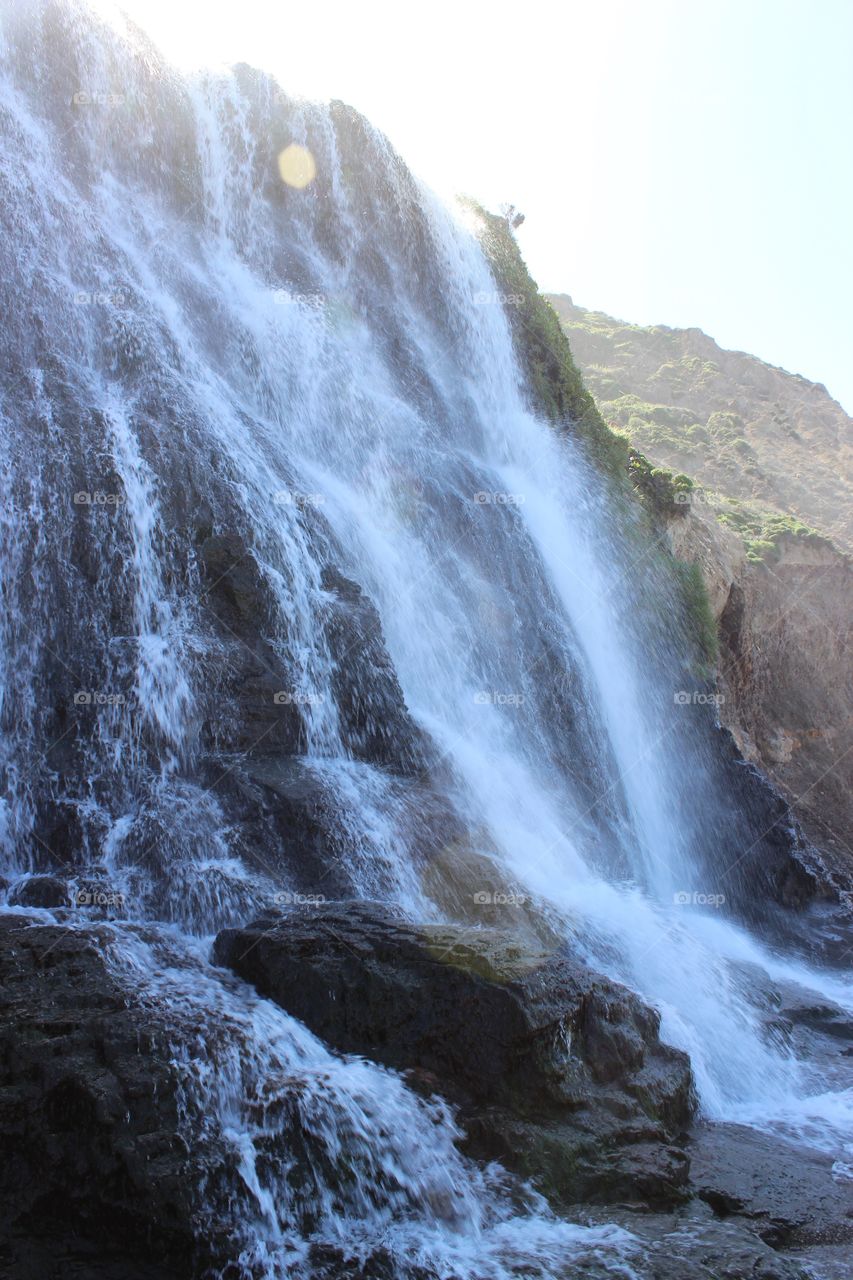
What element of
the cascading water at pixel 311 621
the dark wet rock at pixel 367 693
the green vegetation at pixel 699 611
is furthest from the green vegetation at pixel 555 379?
the dark wet rock at pixel 367 693

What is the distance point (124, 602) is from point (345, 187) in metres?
12.4

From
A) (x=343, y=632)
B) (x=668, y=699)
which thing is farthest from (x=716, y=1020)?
(x=668, y=699)

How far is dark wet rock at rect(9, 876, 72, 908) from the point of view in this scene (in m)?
7.95

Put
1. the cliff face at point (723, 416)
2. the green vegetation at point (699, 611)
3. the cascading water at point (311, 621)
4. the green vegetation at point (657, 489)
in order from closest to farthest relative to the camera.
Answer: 1. the cascading water at point (311, 621)
2. the green vegetation at point (699, 611)
3. the green vegetation at point (657, 489)
4. the cliff face at point (723, 416)

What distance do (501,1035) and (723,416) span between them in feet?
149

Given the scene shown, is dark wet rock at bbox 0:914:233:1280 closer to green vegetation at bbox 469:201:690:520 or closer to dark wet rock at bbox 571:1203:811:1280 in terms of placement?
dark wet rock at bbox 571:1203:811:1280

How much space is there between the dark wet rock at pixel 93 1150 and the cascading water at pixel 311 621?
346 millimetres

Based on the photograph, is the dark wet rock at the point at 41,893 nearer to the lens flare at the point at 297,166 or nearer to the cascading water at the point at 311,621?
the cascading water at the point at 311,621

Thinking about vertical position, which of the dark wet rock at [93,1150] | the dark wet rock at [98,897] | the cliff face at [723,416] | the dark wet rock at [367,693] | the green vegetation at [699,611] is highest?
the cliff face at [723,416]

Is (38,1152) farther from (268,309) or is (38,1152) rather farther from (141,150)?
(141,150)

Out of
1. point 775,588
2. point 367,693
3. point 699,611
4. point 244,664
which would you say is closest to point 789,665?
point 775,588

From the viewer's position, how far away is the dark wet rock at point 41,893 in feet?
26.1

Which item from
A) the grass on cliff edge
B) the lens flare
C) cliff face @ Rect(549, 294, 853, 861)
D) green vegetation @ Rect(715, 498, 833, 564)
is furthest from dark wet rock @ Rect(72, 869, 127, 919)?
green vegetation @ Rect(715, 498, 833, 564)

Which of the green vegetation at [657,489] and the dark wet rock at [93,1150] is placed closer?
the dark wet rock at [93,1150]
